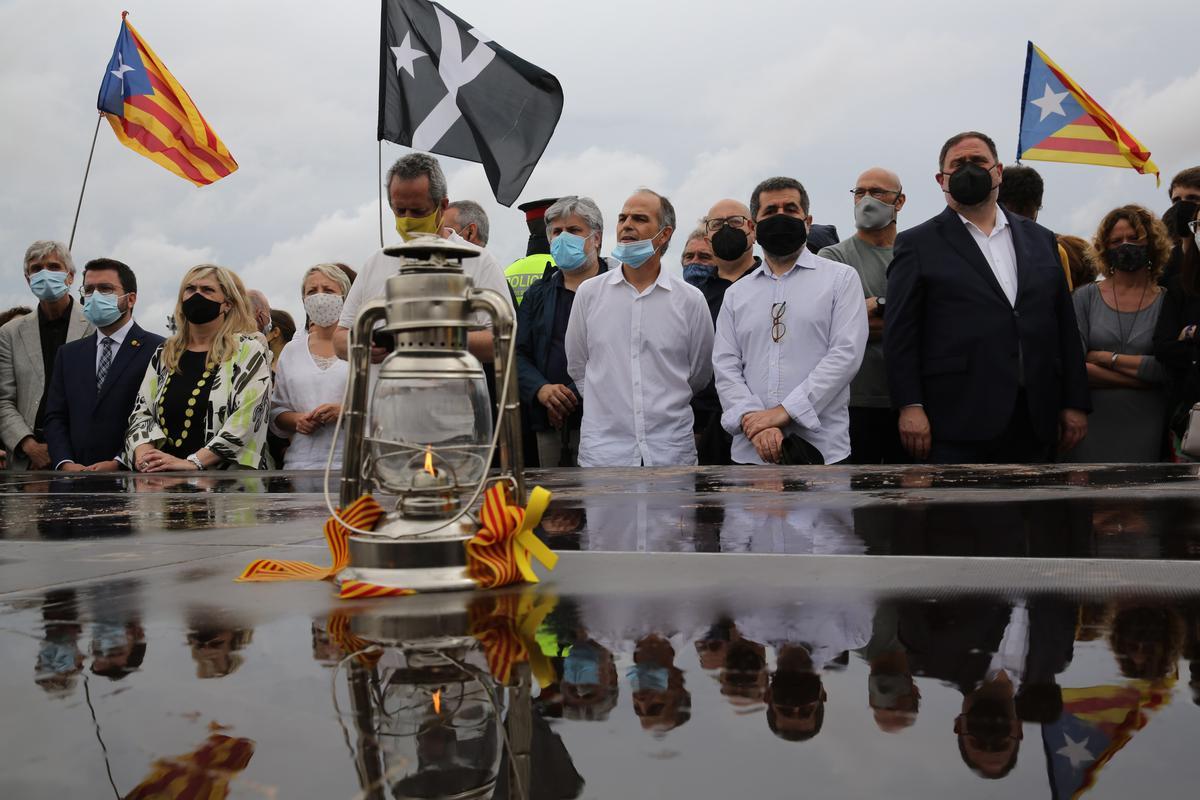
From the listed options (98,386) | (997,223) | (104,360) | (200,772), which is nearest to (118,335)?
(104,360)

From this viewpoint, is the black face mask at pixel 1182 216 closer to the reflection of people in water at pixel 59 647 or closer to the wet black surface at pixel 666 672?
the wet black surface at pixel 666 672

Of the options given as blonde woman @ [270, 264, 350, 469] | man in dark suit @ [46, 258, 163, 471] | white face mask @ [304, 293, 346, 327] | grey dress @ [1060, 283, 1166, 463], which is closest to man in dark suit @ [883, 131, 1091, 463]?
grey dress @ [1060, 283, 1166, 463]

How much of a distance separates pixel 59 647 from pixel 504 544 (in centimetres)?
43

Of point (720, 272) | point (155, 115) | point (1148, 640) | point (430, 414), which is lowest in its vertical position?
point (1148, 640)

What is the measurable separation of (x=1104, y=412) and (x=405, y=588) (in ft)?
15.7

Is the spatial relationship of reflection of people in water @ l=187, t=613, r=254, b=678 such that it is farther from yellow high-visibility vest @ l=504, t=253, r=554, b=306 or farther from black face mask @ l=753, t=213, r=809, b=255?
yellow high-visibility vest @ l=504, t=253, r=554, b=306

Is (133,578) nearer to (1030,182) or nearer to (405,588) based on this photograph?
(405,588)

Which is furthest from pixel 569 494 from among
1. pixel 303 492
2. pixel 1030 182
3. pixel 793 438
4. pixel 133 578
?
pixel 1030 182

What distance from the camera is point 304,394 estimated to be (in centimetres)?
568

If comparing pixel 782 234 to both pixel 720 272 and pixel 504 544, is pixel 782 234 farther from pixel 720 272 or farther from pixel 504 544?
pixel 504 544

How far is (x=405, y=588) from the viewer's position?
1.13 meters

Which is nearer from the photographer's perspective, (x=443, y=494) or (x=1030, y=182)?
(x=443, y=494)

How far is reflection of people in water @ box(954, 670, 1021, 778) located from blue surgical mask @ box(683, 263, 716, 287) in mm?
5331

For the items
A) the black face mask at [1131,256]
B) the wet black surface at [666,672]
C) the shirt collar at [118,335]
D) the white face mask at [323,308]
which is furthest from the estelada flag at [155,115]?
the wet black surface at [666,672]
